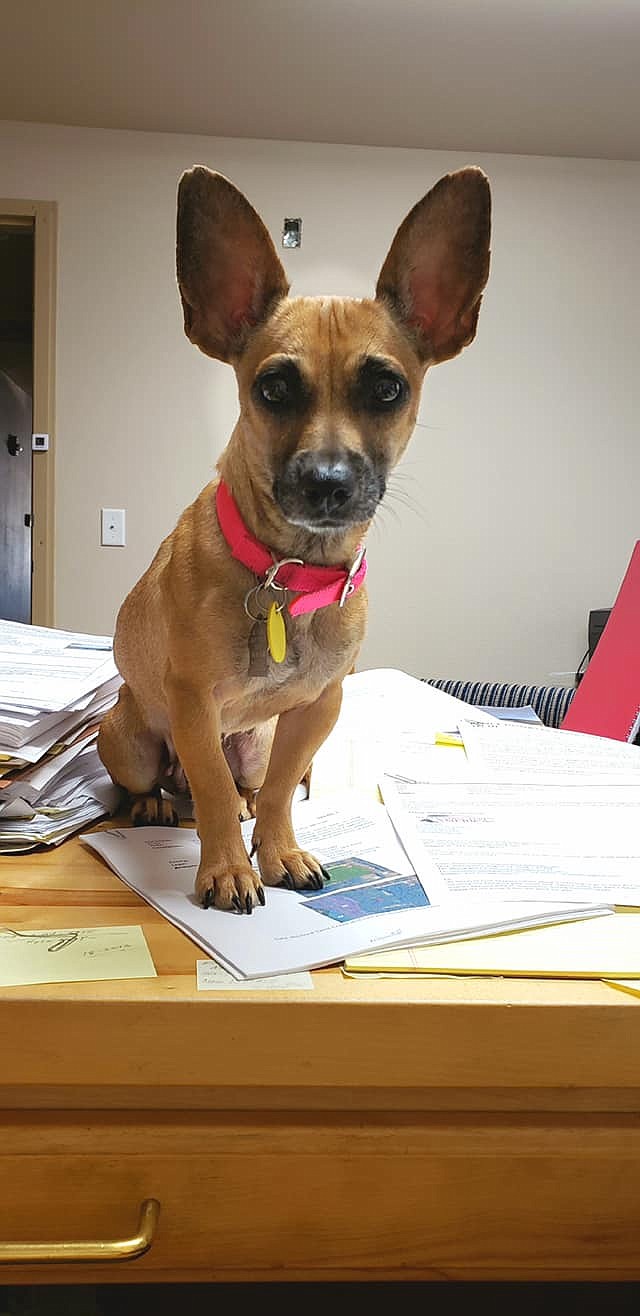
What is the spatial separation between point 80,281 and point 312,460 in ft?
11.3

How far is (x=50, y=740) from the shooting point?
33.3 inches

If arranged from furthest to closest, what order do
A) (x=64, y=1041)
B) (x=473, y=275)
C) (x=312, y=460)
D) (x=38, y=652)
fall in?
(x=38, y=652), (x=473, y=275), (x=312, y=460), (x=64, y=1041)

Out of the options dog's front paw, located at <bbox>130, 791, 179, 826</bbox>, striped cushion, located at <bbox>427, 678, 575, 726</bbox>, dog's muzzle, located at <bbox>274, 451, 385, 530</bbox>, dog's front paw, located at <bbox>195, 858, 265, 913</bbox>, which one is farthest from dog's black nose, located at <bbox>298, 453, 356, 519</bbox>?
striped cushion, located at <bbox>427, 678, 575, 726</bbox>

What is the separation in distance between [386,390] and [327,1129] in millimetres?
485

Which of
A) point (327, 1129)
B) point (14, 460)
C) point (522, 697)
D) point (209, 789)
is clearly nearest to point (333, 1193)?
point (327, 1129)

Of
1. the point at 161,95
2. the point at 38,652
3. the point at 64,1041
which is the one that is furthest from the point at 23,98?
the point at 64,1041

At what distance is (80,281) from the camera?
3.73 meters

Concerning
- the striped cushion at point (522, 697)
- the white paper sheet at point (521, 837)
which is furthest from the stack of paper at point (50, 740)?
the striped cushion at point (522, 697)

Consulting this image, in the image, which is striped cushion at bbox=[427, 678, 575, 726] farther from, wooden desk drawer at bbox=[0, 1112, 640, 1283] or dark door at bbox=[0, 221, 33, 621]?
dark door at bbox=[0, 221, 33, 621]

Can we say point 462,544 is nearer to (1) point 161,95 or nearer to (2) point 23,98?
(1) point 161,95

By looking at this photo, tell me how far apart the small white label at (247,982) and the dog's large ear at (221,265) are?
483mm

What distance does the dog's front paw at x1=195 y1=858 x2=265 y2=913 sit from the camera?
0.66 metres

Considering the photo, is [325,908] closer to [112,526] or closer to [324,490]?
A: [324,490]

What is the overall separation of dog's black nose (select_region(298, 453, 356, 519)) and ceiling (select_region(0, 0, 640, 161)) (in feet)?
8.87
